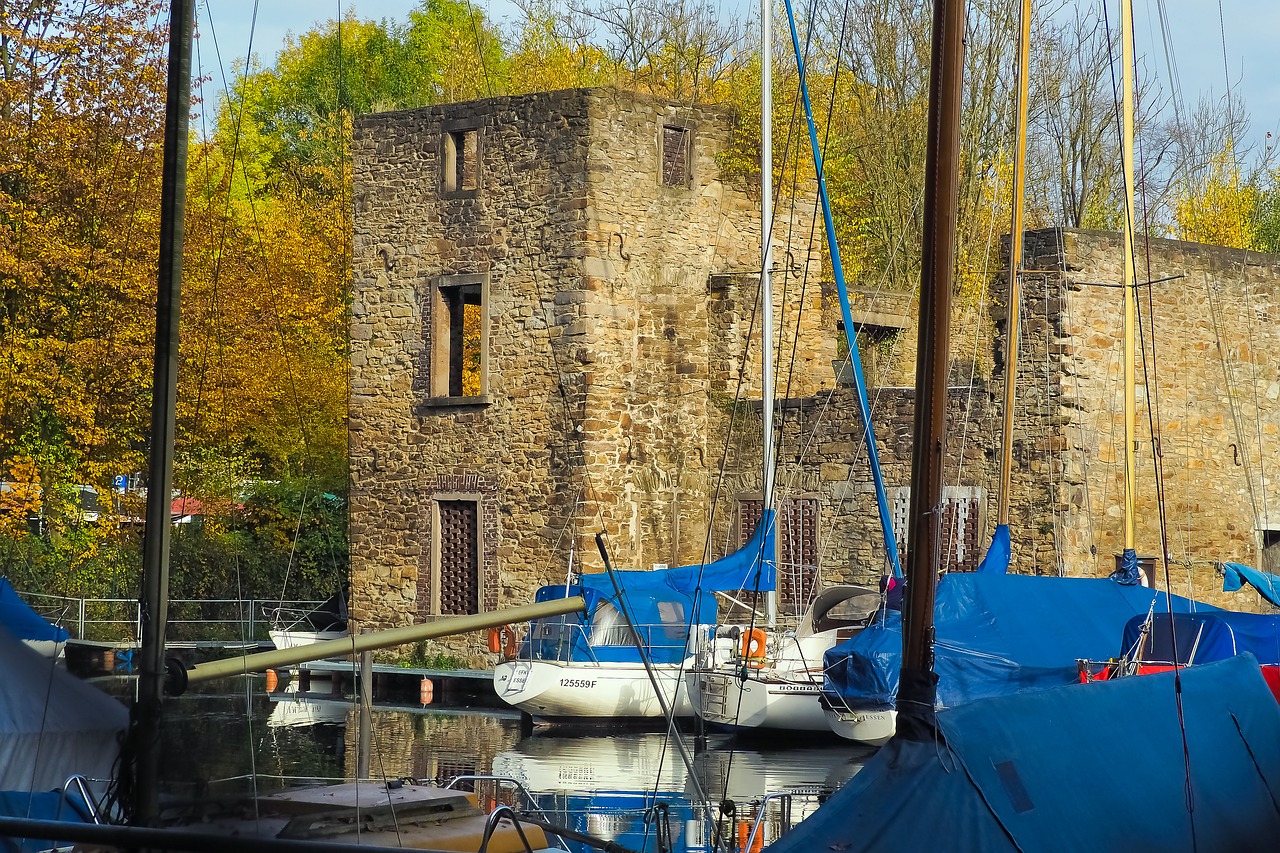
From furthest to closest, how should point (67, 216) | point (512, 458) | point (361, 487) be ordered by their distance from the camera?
point (361, 487), point (512, 458), point (67, 216)

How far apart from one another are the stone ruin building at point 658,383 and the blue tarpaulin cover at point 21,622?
558 inches

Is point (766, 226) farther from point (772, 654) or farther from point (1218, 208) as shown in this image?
point (1218, 208)

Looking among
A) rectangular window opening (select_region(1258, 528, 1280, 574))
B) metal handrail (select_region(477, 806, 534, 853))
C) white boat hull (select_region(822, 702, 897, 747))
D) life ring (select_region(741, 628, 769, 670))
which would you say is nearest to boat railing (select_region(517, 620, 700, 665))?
life ring (select_region(741, 628, 769, 670))

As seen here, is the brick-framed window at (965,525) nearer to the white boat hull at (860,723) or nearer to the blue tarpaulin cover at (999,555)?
the white boat hull at (860,723)

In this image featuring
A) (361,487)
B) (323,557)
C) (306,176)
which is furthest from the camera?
(306,176)

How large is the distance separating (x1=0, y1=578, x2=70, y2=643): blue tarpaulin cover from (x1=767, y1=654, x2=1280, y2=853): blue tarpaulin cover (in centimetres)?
416

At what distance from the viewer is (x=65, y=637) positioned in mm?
9547

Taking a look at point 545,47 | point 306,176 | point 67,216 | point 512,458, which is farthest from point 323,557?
point 545,47

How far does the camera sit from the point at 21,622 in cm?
937

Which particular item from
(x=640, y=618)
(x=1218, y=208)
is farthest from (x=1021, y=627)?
(x=1218, y=208)

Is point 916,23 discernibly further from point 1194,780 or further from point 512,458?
point 1194,780

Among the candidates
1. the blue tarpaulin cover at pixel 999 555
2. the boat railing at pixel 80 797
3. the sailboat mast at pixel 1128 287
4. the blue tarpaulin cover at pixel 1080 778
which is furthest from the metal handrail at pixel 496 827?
the sailboat mast at pixel 1128 287

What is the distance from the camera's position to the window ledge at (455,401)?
25252 mm

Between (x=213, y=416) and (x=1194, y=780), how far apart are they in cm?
2332
